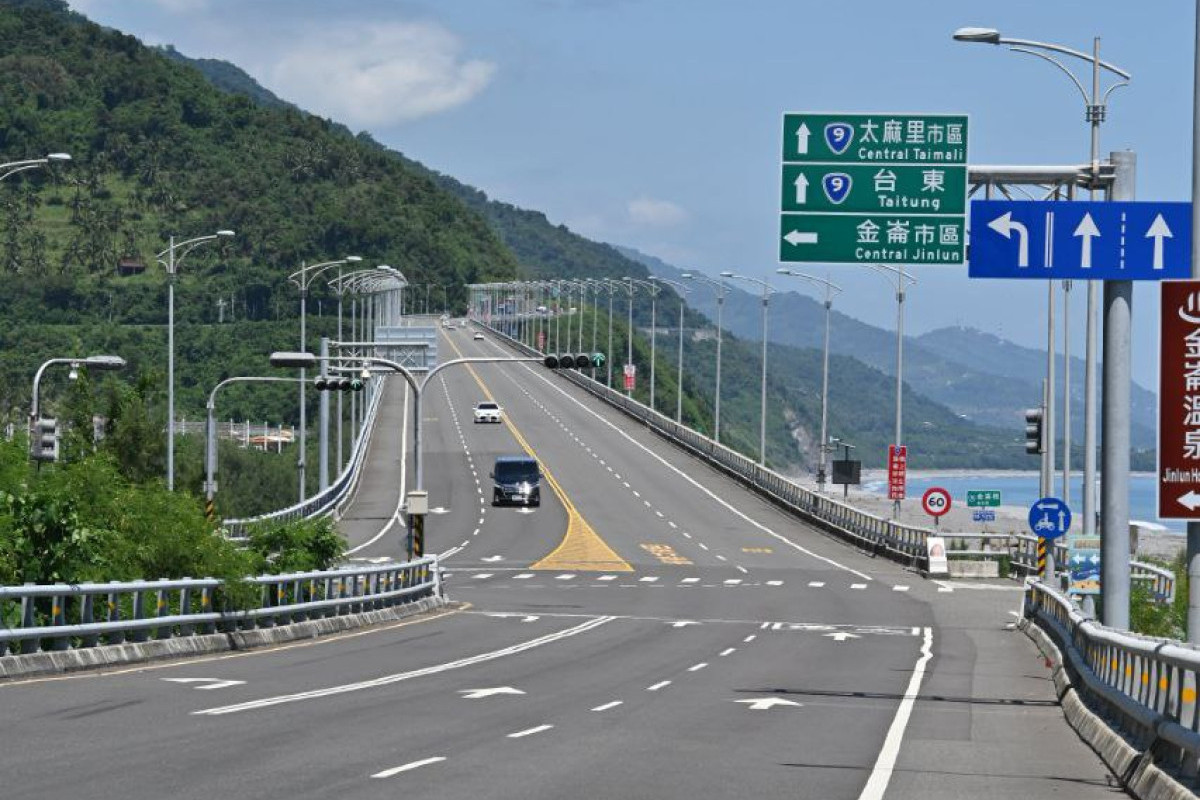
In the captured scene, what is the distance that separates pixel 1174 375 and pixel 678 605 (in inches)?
1290

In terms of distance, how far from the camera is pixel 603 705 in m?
25.6

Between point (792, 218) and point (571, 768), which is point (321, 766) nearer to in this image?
point (571, 768)

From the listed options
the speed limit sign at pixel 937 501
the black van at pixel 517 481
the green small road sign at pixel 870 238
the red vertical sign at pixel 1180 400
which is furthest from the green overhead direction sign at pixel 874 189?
the black van at pixel 517 481

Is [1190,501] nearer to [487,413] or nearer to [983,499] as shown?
[983,499]

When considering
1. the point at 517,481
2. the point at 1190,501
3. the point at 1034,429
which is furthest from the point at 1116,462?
the point at 517,481

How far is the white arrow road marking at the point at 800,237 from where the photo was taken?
32500mm

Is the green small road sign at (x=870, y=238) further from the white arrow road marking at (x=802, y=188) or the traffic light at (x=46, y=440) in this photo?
the traffic light at (x=46, y=440)

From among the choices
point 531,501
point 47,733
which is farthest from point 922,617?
point 531,501

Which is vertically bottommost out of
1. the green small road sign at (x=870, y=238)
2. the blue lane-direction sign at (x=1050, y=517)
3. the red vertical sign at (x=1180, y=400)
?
the blue lane-direction sign at (x=1050, y=517)

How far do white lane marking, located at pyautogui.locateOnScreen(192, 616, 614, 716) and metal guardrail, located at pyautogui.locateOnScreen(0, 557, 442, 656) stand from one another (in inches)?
139

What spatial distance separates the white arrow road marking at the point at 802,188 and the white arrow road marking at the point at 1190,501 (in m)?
14.3

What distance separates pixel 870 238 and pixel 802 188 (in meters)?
1.33

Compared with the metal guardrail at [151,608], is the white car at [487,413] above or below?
above

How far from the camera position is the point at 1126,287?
2623 cm
